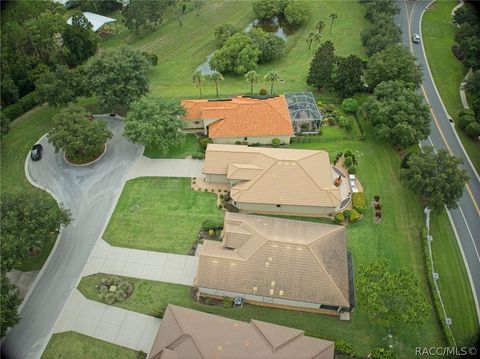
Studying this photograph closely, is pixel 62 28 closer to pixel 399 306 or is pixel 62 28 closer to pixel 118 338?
pixel 118 338

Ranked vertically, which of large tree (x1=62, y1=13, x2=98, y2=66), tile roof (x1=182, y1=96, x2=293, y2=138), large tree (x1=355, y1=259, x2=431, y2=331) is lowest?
large tree (x1=355, y1=259, x2=431, y2=331)

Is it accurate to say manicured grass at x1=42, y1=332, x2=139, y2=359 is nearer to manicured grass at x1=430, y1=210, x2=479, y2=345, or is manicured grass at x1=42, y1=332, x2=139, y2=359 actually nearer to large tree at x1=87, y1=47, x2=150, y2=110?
manicured grass at x1=430, y1=210, x2=479, y2=345

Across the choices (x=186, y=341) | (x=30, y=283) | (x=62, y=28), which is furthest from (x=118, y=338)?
(x=62, y=28)

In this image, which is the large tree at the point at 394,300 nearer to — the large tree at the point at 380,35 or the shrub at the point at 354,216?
the shrub at the point at 354,216

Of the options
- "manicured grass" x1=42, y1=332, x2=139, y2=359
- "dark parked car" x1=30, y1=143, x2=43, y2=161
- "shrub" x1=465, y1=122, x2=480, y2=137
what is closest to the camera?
"manicured grass" x1=42, y1=332, x2=139, y2=359

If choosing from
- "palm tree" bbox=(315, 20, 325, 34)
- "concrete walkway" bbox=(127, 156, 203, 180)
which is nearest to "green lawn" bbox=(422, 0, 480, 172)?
"palm tree" bbox=(315, 20, 325, 34)

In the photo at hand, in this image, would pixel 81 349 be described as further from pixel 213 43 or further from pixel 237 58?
pixel 213 43

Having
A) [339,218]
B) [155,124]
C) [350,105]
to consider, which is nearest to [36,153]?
[155,124]

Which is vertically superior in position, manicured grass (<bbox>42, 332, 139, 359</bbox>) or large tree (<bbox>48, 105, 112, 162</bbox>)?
large tree (<bbox>48, 105, 112, 162</bbox>)
